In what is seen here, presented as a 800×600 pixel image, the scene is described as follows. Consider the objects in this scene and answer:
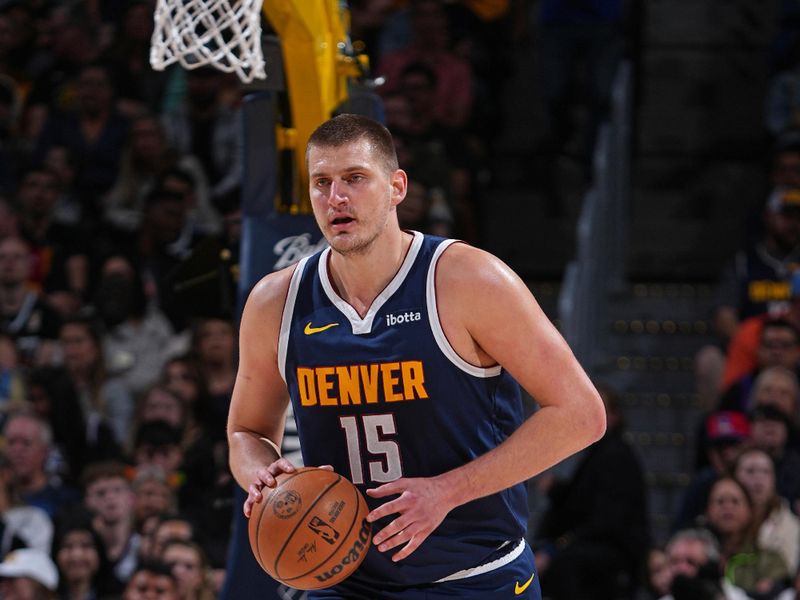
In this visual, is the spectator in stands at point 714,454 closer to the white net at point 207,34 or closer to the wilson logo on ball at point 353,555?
the white net at point 207,34

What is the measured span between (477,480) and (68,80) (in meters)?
9.08

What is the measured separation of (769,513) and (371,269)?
15.0ft

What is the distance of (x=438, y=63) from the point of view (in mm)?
11867

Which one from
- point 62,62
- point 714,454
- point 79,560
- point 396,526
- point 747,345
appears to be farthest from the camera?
point 62,62

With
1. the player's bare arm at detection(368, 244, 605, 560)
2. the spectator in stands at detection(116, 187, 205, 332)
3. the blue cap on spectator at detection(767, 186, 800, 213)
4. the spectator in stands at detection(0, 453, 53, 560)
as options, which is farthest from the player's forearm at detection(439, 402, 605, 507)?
the spectator in stands at detection(116, 187, 205, 332)

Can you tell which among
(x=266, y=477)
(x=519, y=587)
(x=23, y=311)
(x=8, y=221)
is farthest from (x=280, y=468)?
(x=8, y=221)

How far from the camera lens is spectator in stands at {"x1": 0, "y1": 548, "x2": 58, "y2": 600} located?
7688 mm

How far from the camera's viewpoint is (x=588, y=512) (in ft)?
29.8

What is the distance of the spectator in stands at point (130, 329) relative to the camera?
1022cm

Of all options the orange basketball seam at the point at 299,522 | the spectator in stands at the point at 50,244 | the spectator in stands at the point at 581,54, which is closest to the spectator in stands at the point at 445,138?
the spectator in stands at the point at 581,54

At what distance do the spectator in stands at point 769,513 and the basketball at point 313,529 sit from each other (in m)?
4.59

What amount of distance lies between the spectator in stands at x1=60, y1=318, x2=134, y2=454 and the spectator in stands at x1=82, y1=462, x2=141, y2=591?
1.11 metres

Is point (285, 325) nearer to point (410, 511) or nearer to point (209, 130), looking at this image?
point (410, 511)

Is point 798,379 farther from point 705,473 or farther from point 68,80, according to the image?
point 68,80
